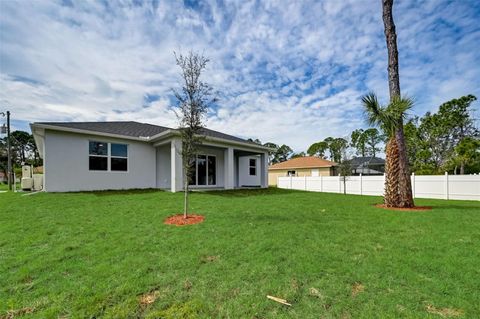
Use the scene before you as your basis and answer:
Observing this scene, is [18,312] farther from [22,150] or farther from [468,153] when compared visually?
[22,150]

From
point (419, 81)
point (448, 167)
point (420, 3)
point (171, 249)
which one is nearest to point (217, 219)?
point (171, 249)

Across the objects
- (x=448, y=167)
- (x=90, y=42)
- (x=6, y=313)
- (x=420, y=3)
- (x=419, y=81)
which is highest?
(x=420, y=3)

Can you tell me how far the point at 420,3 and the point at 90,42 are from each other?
12.9 metres

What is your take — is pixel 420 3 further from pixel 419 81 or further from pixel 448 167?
pixel 448 167

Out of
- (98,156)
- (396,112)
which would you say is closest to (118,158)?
(98,156)

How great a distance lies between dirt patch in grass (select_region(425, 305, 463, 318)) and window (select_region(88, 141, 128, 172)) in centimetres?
1456

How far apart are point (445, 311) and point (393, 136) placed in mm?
8335

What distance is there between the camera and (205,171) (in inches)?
651

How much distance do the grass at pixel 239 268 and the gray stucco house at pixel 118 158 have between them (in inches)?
259

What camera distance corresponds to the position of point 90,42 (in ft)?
31.6

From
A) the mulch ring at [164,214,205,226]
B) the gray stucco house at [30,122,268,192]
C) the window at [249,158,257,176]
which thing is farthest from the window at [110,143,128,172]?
the window at [249,158,257,176]

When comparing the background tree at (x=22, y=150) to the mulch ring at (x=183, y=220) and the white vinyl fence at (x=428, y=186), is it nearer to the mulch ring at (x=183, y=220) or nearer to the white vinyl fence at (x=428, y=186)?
the mulch ring at (x=183, y=220)

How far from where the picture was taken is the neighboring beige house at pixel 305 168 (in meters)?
30.8

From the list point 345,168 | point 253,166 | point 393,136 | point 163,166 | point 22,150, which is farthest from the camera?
point 22,150
